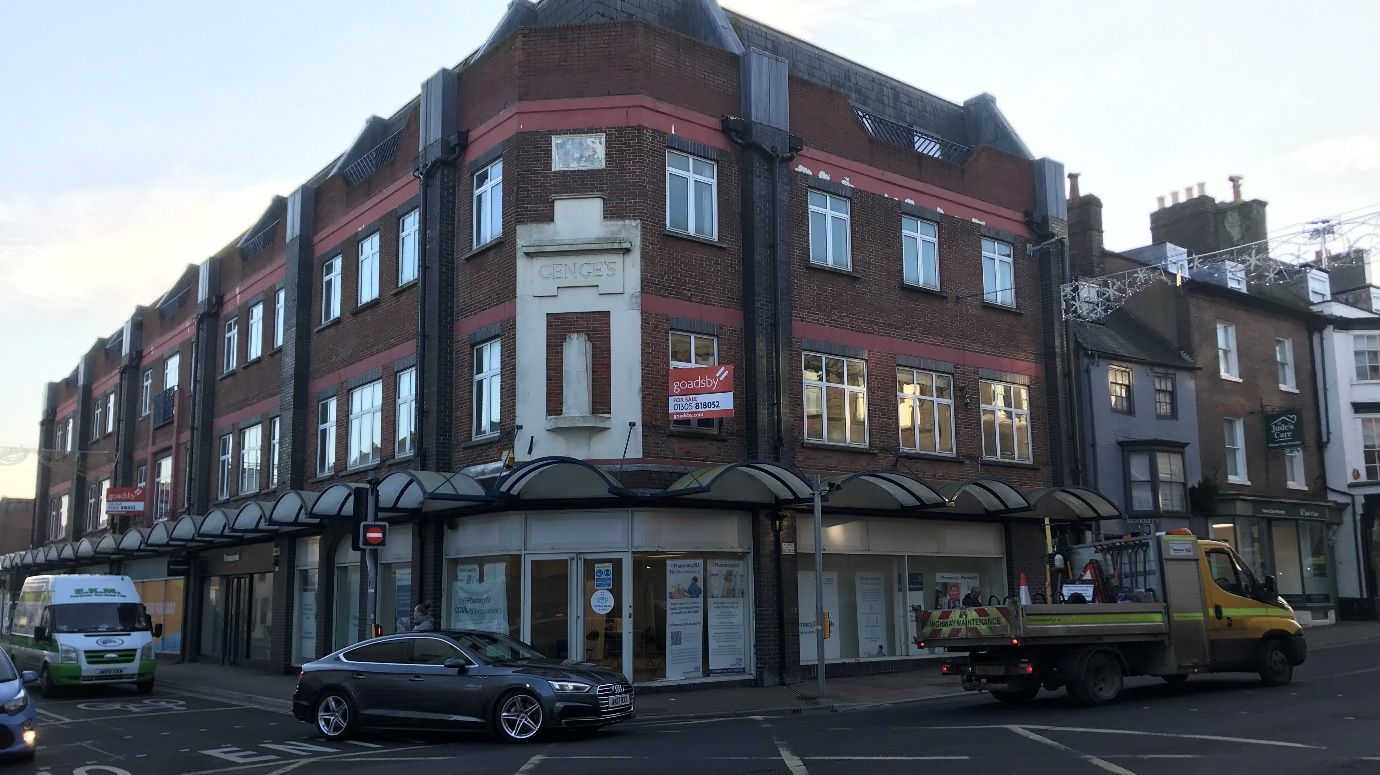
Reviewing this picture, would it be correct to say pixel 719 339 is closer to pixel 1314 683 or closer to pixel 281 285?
pixel 1314 683

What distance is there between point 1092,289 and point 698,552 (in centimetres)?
1379

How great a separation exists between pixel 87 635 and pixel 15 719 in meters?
11.6

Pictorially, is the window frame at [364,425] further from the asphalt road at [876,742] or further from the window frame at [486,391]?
the asphalt road at [876,742]

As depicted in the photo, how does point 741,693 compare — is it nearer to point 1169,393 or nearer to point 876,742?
point 876,742

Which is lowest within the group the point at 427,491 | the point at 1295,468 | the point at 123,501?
the point at 427,491

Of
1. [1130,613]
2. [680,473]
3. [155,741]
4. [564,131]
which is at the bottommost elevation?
[155,741]

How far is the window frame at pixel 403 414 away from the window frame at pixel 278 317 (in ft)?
22.8

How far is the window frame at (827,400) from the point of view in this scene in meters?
22.8

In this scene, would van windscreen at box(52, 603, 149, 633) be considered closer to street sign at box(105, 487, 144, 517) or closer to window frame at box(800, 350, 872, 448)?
Answer: street sign at box(105, 487, 144, 517)

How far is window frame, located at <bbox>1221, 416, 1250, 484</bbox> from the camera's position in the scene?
3375 cm

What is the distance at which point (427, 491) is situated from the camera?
19.5 metres

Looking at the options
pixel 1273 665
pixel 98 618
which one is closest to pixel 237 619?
pixel 98 618

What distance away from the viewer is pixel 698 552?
20578mm

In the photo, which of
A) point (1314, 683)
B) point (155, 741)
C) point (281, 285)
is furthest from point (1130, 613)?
point (281, 285)
